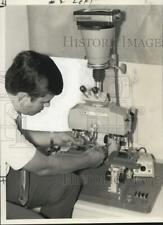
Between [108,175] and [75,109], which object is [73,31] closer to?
[75,109]

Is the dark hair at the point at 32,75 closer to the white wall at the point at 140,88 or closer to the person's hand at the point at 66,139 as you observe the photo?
the white wall at the point at 140,88

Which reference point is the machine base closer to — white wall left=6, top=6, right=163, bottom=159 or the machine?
the machine

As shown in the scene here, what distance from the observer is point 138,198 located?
146 cm

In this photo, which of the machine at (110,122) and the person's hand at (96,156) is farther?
the person's hand at (96,156)

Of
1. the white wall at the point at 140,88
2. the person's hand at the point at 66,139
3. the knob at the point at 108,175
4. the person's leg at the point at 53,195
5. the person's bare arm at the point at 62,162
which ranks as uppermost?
the white wall at the point at 140,88

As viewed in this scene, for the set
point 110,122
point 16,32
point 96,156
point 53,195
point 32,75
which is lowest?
point 53,195

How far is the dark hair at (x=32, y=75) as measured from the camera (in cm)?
143

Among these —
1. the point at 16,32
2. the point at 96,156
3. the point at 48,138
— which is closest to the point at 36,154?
the point at 48,138

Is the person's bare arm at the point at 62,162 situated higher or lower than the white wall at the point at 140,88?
lower

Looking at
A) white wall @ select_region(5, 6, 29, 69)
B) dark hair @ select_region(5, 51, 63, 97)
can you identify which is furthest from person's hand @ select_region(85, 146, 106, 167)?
white wall @ select_region(5, 6, 29, 69)

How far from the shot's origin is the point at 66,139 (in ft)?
5.04

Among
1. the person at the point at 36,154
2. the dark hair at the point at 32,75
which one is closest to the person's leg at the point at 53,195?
the person at the point at 36,154

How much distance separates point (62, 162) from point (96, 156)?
0.38ft

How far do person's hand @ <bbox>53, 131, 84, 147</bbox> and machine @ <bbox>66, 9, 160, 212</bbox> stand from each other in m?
0.03
